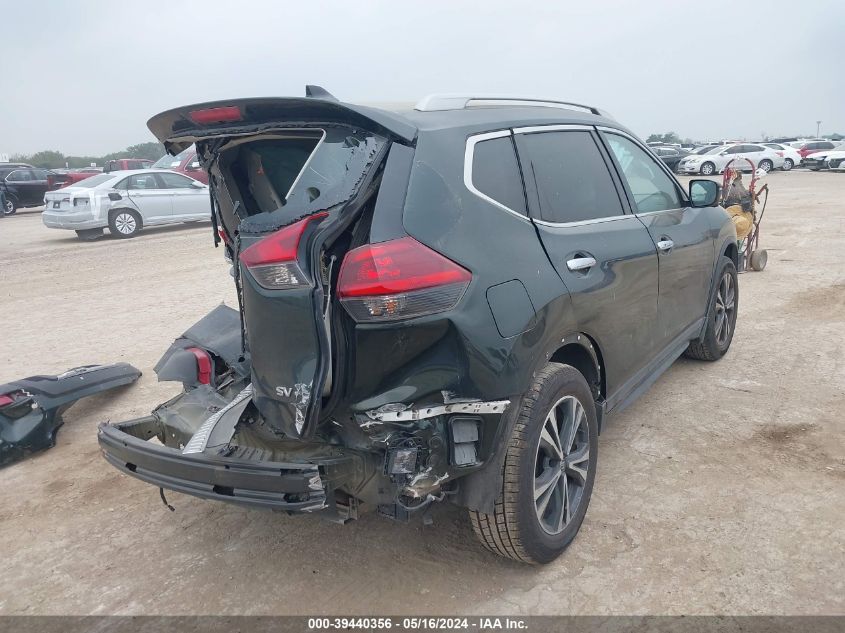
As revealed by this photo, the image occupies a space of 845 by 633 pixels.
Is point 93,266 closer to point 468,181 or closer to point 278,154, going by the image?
point 278,154

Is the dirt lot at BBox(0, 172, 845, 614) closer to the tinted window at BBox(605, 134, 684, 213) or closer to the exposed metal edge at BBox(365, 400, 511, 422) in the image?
the exposed metal edge at BBox(365, 400, 511, 422)

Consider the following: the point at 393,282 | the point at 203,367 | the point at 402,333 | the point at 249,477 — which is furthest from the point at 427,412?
the point at 203,367

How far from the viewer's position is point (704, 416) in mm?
4230

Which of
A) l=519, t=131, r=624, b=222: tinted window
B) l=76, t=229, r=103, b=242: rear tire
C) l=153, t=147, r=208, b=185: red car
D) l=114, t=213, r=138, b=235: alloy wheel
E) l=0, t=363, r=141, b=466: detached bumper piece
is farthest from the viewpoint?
l=153, t=147, r=208, b=185: red car

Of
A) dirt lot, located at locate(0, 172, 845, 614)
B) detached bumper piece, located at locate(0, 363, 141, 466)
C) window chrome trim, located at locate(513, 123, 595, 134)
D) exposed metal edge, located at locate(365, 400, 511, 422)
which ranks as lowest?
dirt lot, located at locate(0, 172, 845, 614)

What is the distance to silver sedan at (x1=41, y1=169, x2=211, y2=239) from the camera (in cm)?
1434

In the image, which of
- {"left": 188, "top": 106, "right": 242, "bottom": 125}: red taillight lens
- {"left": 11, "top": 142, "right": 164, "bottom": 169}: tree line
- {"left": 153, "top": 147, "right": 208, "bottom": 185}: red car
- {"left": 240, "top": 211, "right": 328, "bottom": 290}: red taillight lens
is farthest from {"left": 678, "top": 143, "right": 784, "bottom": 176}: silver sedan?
{"left": 11, "top": 142, "right": 164, "bottom": 169}: tree line

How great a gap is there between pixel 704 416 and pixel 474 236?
8.36ft

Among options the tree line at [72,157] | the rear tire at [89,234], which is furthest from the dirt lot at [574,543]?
the tree line at [72,157]

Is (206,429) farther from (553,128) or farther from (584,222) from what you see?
(553,128)

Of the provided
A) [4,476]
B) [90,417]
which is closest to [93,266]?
[90,417]

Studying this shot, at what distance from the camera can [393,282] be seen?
2.27 meters

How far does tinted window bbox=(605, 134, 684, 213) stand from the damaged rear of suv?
0.96 meters

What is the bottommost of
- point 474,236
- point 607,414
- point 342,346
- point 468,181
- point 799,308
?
point 799,308
